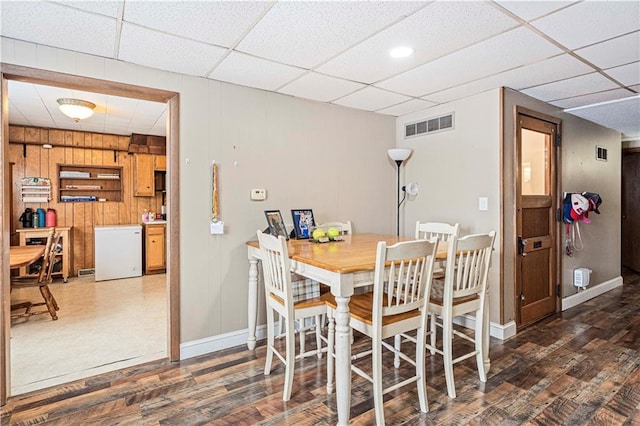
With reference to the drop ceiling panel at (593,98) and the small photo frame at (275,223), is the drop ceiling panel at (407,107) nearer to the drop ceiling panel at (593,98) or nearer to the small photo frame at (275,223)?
the drop ceiling panel at (593,98)

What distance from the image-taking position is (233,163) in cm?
311

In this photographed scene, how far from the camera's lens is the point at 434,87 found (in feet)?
10.4

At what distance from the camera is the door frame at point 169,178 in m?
2.24

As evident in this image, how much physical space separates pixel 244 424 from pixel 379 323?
0.96m

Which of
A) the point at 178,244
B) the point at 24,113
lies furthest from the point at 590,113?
the point at 24,113

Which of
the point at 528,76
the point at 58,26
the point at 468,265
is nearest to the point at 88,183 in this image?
the point at 58,26

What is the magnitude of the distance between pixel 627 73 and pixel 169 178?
3.73 m

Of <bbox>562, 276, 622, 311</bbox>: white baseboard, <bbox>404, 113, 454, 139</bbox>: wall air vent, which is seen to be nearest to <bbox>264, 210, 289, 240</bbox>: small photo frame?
<bbox>404, 113, 454, 139</bbox>: wall air vent

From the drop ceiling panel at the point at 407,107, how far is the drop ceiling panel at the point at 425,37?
0.96 m

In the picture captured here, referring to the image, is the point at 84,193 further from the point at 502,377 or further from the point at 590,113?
the point at 590,113

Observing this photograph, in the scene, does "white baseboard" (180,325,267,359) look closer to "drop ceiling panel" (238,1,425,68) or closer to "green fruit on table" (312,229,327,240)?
"green fruit on table" (312,229,327,240)

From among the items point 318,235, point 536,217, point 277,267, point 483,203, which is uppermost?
point 483,203

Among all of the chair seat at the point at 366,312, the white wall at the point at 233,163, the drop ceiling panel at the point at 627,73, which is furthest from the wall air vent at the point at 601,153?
the chair seat at the point at 366,312

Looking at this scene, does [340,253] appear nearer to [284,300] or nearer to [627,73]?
[284,300]
